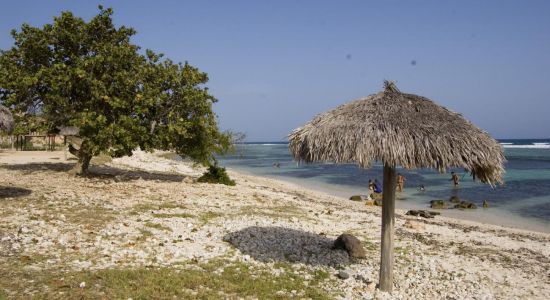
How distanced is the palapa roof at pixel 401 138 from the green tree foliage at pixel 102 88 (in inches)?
453

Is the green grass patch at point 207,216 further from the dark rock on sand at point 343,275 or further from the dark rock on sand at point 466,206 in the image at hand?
the dark rock on sand at point 466,206

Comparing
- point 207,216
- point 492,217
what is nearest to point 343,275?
point 207,216

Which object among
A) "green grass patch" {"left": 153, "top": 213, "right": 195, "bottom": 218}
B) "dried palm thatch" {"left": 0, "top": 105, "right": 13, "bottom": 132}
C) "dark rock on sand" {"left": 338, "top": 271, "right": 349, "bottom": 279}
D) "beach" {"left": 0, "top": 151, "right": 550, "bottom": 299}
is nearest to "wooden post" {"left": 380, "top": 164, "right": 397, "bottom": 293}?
"beach" {"left": 0, "top": 151, "right": 550, "bottom": 299}

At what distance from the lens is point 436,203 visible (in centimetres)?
2459

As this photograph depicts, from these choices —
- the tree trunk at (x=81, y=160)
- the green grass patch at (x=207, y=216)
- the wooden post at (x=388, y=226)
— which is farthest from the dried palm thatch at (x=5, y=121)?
the wooden post at (x=388, y=226)

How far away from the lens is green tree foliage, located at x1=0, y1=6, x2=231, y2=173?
58.9 feet

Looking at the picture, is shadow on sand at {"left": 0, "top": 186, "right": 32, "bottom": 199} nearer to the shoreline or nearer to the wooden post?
the wooden post

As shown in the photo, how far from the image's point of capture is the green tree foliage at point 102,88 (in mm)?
17938

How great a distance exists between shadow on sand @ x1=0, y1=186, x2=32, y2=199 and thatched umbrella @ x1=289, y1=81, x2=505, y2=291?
10.4 m

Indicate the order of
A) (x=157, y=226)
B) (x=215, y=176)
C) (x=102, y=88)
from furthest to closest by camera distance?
(x=215, y=176) < (x=102, y=88) < (x=157, y=226)

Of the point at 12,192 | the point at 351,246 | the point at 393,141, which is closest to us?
the point at 393,141

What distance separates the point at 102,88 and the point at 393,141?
45.9 ft

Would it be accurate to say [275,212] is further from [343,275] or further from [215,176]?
[215,176]

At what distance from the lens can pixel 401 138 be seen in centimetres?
785
